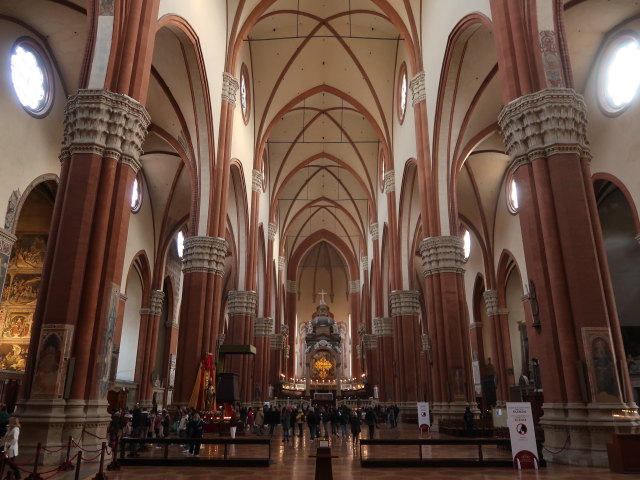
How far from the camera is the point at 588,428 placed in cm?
796

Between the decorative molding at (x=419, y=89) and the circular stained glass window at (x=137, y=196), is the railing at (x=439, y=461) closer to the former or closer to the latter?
the decorative molding at (x=419, y=89)

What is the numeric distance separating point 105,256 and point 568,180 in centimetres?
848

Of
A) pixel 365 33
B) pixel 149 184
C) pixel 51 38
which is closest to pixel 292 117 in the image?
pixel 365 33

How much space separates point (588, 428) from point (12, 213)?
587 inches

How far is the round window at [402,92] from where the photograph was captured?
2286 centimetres

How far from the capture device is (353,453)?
36.1ft

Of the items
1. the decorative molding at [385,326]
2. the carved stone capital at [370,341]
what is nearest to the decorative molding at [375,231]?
the decorative molding at [385,326]

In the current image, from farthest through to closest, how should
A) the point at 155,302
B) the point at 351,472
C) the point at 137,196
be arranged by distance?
1. the point at 155,302
2. the point at 137,196
3. the point at 351,472

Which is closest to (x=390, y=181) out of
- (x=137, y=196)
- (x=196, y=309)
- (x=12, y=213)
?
(x=137, y=196)

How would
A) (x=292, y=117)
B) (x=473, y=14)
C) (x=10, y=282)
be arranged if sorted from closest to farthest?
(x=473, y=14) < (x=10, y=282) < (x=292, y=117)

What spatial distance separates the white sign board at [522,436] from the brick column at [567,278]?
0.67 meters

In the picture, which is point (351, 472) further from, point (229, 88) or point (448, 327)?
point (229, 88)

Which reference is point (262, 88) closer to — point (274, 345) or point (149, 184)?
point (149, 184)

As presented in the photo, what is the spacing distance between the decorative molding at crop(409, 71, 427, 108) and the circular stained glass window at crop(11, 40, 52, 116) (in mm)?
12752
